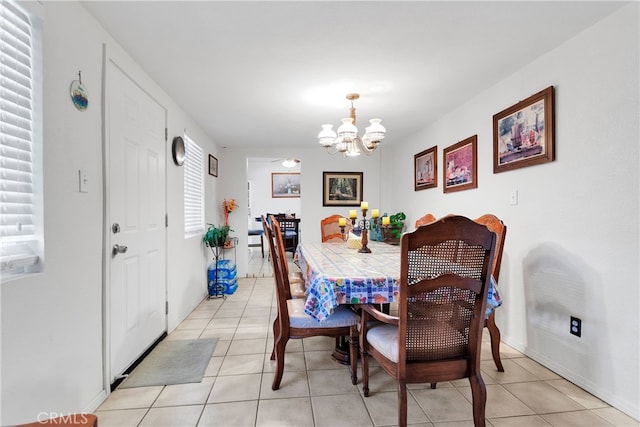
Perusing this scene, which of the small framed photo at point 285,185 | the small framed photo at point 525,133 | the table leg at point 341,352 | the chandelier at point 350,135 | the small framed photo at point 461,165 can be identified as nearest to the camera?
the small framed photo at point 525,133

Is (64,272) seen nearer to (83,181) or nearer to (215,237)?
(83,181)

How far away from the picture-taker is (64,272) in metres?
1.48

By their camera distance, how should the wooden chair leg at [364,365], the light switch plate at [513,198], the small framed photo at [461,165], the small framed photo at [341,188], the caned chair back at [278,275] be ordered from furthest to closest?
the small framed photo at [341,188] → the small framed photo at [461,165] → the light switch plate at [513,198] → the caned chair back at [278,275] → the wooden chair leg at [364,365]

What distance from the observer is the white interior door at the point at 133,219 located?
6.27 ft

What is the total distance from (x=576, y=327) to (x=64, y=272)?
2928 millimetres

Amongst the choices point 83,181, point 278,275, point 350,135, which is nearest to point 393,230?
point 350,135

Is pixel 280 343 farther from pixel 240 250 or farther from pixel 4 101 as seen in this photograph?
pixel 240 250

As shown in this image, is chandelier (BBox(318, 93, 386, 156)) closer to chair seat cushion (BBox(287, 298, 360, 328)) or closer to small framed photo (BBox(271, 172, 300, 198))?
chair seat cushion (BBox(287, 298, 360, 328))

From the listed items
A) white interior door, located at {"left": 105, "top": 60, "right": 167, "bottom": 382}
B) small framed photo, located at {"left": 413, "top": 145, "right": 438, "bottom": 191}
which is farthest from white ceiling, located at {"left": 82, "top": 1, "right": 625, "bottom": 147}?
small framed photo, located at {"left": 413, "top": 145, "right": 438, "bottom": 191}

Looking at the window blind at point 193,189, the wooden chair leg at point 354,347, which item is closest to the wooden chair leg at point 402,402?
the wooden chair leg at point 354,347

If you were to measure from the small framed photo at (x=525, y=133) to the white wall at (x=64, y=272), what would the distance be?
2.89 m

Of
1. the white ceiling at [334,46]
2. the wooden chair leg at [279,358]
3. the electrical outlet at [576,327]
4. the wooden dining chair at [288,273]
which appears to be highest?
the white ceiling at [334,46]

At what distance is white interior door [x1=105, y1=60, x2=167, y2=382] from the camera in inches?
75.2

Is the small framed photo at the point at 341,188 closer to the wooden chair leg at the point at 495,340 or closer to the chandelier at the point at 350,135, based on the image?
the chandelier at the point at 350,135
